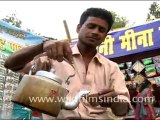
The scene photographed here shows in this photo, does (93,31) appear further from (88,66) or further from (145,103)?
(145,103)

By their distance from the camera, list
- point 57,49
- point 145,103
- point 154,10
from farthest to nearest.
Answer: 1. point 154,10
2. point 145,103
3. point 57,49

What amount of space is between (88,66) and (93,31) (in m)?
0.18

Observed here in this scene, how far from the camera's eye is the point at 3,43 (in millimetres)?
3492

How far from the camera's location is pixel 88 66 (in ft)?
4.91

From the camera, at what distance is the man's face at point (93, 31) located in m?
1.46

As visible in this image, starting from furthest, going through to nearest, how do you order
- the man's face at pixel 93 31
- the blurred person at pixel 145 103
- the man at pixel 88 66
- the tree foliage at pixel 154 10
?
the tree foliage at pixel 154 10 → the blurred person at pixel 145 103 → the man's face at pixel 93 31 → the man at pixel 88 66

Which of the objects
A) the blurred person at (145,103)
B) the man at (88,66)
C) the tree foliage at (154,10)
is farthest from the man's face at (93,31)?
the tree foliage at (154,10)

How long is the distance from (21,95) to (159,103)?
2537mm

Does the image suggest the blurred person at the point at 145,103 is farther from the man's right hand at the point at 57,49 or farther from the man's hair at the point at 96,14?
the man's right hand at the point at 57,49

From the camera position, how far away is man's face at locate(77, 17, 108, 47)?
146 centimetres

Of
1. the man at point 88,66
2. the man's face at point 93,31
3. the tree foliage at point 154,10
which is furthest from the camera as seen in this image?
the tree foliage at point 154,10

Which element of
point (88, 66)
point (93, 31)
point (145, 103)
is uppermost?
point (93, 31)

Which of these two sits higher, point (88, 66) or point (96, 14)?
point (96, 14)

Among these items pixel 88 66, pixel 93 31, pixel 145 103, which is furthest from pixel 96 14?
pixel 145 103
